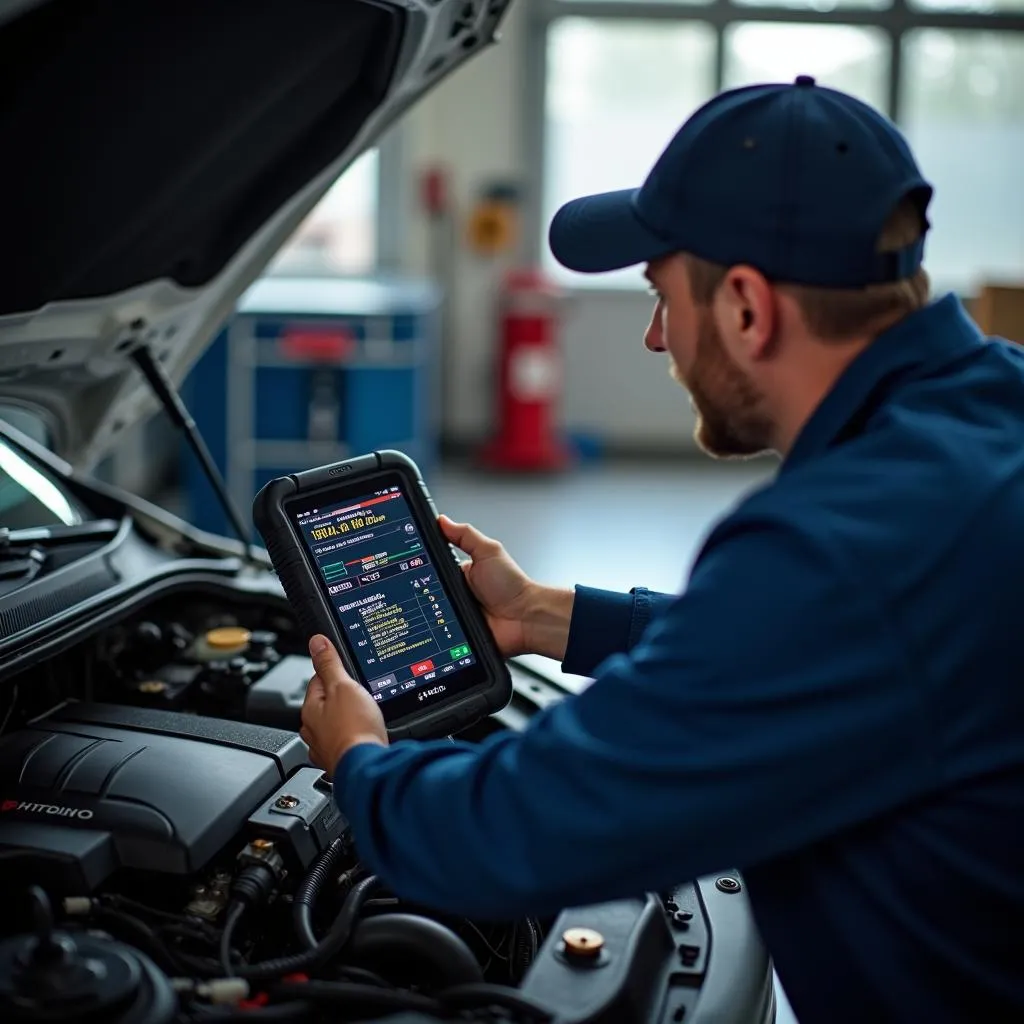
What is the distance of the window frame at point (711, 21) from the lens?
7.34 m

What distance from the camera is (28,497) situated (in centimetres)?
196

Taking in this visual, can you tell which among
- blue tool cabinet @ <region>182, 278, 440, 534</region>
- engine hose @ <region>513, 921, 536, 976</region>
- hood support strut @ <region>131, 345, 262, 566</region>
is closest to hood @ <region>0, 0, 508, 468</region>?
hood support strut @ <region>131, 345, 262, 566</region>

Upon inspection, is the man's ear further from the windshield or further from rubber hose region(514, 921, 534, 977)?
the windshield

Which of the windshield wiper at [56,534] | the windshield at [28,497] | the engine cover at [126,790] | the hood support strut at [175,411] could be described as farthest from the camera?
the hood support strut at [175,411]

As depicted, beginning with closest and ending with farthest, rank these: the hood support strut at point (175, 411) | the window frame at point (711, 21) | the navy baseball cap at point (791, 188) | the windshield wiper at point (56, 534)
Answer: the navy baseball cap at point (791, 188), the windshield wiper at point (56, 534), the hood support strut at point (175, 411), the window frame at point (711, 21)

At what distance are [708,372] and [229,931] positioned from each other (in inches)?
28.1

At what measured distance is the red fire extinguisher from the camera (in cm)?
721

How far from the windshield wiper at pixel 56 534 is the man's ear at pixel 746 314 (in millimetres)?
1038

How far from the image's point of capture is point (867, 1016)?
3.76 feet

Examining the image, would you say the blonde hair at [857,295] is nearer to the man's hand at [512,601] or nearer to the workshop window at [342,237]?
the man's hand at [512,601]

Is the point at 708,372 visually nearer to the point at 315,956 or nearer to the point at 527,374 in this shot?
the point at 315,956

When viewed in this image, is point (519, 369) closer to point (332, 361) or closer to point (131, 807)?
point (332, 361)

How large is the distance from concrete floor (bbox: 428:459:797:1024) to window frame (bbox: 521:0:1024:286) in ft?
4.65

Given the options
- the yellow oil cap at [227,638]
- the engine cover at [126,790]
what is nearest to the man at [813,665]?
the engine cover at [126,790]
